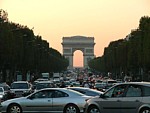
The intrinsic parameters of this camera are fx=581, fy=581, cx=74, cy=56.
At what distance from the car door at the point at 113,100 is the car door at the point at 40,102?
4.27 metres

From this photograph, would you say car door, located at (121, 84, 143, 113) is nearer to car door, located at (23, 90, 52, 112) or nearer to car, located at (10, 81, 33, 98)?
car door, located at (23, 90, 52, 112)

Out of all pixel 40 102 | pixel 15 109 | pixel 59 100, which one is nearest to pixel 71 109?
pixel 59 100

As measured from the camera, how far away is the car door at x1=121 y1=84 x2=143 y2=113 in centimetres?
2177

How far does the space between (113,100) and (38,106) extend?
5320 mm

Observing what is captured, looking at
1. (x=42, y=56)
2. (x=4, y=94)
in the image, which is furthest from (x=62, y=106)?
(x=42, y=56)

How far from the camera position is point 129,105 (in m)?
22.0

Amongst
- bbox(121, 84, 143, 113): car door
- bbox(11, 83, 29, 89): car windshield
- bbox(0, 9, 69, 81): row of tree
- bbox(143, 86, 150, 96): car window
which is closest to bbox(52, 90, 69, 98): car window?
bbox(121, 84, 143, 113): car door

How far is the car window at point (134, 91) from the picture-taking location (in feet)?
71.9

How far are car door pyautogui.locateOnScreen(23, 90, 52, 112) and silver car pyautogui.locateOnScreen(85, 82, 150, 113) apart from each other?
3.56m

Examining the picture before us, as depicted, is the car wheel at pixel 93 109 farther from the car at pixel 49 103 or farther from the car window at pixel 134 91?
the car at pixel 49 103

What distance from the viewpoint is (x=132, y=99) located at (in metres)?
21.9

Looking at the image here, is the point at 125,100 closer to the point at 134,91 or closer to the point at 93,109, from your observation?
the point at 134,91

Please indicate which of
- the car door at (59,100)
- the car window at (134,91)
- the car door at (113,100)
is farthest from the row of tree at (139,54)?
the car window at (134,91)

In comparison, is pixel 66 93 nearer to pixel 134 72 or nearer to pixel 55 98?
pixel 55 98
